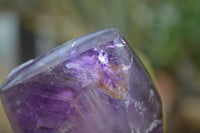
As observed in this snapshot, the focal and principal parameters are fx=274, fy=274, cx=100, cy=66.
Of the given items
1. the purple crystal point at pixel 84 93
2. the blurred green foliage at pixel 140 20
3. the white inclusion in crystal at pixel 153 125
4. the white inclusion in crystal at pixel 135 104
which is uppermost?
the blurred green foliage at pixel 140 20

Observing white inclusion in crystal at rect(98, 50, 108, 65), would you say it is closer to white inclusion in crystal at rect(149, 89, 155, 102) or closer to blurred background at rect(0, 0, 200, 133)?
white inclusion in crystal at rect(149, 89, 155, 102)

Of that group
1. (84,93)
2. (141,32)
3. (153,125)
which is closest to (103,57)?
(84,93)

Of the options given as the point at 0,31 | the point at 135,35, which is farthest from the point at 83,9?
the point at 0,31

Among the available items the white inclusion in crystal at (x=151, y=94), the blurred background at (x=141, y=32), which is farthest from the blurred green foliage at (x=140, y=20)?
the white inclusion in crystal at (x=151, y=94)

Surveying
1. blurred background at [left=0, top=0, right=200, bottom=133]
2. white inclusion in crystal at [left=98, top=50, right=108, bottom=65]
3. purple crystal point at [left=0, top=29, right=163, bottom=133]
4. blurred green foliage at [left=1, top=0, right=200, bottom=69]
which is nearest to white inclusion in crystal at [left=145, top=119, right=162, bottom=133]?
purple crystal point at [left=0, top=29, right=163, bottom=133]

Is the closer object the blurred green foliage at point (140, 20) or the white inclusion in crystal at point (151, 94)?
the white inclusion in crystal at point (151, 94)

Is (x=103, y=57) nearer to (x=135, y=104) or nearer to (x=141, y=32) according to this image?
(x=135, y=104)

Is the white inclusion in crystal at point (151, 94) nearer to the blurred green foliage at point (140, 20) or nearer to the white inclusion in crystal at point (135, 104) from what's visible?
the white inclusion in crystal at point (135, 104)
